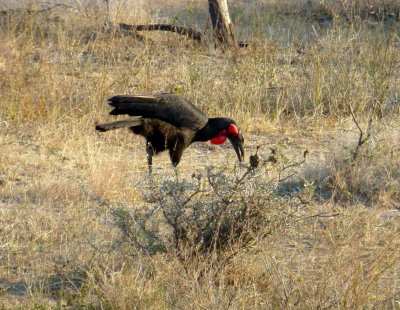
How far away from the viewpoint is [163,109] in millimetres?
6328

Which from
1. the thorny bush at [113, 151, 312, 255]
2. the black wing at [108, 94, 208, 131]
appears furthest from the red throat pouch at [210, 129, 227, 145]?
the thorny bush at [113, 151, 312, 255]

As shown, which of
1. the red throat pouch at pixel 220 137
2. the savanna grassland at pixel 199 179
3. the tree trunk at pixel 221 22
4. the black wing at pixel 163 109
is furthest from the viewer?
the tree trunk at pixel 221 22

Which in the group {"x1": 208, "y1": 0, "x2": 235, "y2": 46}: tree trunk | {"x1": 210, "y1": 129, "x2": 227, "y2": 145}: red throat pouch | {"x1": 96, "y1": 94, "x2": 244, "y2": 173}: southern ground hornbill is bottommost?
{"x1": 210, "y1": 129, "x2": 227, "y2": 145}: red throat pouch

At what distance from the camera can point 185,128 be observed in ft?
21.4

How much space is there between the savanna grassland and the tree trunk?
0.22 metres

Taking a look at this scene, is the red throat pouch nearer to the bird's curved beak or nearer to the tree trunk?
the bird's curved beak

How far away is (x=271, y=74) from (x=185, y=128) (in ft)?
7.73

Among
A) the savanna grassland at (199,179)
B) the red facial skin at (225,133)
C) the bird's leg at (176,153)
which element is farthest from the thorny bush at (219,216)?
the red facial skin at (225,133)

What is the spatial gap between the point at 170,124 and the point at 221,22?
4.04 meters

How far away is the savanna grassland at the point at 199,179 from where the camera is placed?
13.0 ft

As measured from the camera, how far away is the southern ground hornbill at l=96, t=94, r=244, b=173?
6.19 m

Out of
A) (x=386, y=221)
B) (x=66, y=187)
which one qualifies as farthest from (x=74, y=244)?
(x=386, y=221)

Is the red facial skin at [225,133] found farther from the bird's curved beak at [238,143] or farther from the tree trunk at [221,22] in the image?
the tree trunk at [221,22]

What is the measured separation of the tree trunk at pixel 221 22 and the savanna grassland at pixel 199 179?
22 centimetres
